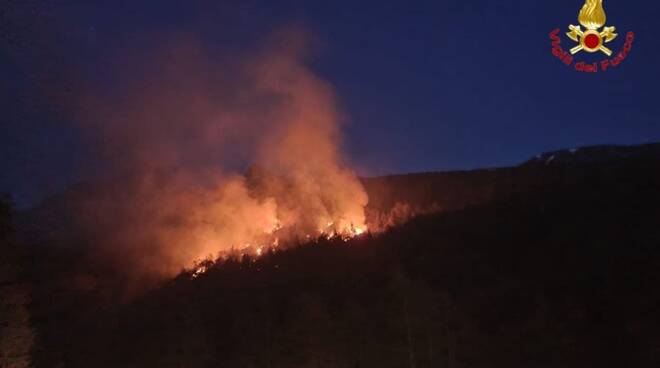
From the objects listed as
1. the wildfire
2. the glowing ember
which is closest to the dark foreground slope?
the glowing ember

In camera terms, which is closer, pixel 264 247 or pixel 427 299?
pixel 427 299

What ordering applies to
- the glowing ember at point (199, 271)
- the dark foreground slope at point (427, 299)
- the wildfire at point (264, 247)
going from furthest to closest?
1. the wildfire at point (264, 247)
2. the glowing ember at point (199, 271)
3. the dark foreground slope at point (427, 299)

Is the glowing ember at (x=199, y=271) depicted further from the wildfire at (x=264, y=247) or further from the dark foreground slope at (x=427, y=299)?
the dark foreground slope at (x=427, y=299)

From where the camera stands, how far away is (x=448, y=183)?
54.1 meters

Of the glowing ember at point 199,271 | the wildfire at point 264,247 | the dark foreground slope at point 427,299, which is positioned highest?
the wildfire at point 264,247

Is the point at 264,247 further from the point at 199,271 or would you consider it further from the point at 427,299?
the point at 427,299

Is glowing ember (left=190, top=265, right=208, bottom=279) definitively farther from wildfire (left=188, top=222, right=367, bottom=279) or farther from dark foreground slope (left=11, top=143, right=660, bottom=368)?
dark foreground slope (left=11, top=143, right=660, bottom=368)

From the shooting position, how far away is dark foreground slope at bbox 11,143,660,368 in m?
19.4

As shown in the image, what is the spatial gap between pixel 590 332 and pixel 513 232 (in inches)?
458

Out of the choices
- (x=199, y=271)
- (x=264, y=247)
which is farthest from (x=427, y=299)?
(x=264, y=247)

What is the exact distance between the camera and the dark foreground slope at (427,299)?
763 inches

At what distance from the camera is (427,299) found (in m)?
19.2

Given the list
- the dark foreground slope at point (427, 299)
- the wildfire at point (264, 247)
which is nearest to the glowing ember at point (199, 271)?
the wildfire at point (264, 247)

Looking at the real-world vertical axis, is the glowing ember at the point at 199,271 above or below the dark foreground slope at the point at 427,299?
above
